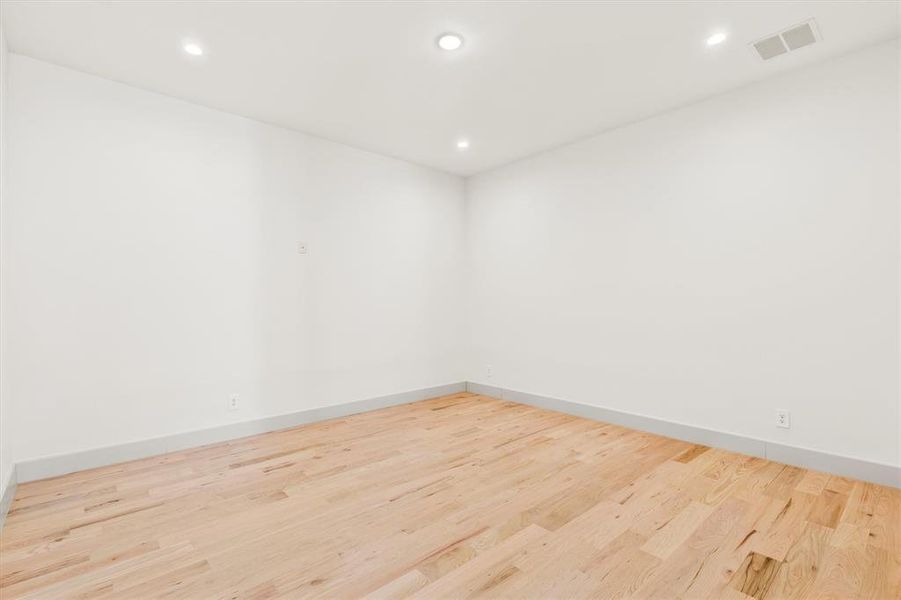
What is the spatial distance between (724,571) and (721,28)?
109 inches

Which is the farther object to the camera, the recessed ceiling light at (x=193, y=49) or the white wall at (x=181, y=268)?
the white wall at (x=181, y=268)

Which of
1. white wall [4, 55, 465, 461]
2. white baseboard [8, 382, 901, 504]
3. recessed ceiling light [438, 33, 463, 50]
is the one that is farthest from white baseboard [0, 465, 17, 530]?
recessed ceiling light [438, 33, 463, 50]

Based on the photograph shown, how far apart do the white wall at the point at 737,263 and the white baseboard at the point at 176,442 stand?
1.84 metres

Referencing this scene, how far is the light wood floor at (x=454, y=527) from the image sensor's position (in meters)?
1.64

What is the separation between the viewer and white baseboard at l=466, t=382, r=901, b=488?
98.9 inches

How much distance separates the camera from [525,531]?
1999 mm

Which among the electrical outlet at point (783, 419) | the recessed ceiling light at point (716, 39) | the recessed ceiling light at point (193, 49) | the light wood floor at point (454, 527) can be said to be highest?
the recessed ceiling light at point (716, 39)

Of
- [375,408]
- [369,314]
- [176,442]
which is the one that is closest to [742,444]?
Result: [375,408]

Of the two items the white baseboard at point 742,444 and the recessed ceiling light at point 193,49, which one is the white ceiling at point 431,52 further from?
the white baseboard at point 742,444

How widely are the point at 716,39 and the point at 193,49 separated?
313 centimetres

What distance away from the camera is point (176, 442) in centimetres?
313

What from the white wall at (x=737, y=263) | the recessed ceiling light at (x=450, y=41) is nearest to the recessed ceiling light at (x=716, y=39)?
the white wall at (x=737, y=263)

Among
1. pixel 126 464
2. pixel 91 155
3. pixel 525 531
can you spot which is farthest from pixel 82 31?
pixel 525 531

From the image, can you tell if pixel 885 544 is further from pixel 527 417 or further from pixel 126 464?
pixel 126 464
